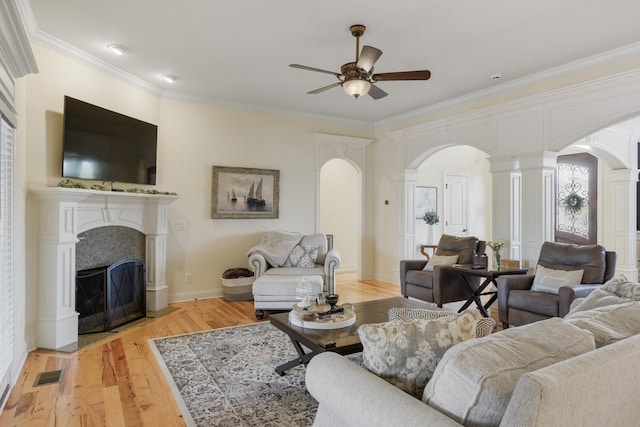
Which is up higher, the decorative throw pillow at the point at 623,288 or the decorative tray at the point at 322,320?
the decorative throw pillow at the point at 623,288

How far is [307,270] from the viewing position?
4.99m

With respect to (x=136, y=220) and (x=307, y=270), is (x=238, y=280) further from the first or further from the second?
(x=136, y=220)

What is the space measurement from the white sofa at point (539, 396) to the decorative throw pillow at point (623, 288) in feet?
3.69

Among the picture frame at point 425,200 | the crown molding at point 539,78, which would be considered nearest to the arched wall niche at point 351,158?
the crown molding at point 539,78

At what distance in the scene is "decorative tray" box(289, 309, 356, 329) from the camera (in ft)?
8.70

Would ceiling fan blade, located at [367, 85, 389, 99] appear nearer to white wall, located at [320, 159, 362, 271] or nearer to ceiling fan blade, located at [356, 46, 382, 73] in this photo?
ceiling fan blade, located at [356, 46, 382, 73]

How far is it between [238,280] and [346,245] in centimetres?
334

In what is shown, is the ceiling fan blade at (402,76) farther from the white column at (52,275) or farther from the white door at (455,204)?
the white door at (455,204)

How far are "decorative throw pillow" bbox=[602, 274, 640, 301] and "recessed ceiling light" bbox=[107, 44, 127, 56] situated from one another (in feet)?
14.9

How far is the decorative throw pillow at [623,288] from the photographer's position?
85.3 inches

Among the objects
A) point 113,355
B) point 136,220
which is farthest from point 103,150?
point 113,355

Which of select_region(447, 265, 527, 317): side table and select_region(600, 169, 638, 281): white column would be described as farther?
select_region(600, 169, 638, 281): white column

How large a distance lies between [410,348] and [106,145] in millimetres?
3972

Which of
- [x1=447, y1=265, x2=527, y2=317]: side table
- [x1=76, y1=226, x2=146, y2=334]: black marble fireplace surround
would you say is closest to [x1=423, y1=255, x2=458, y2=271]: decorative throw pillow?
[x1=447, y1=265, x2=527, y2=317]: side table
